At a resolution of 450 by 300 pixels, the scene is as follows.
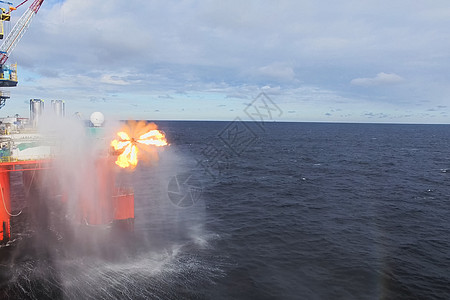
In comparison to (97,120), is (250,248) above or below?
A: below

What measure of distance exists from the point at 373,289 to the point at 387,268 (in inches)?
201

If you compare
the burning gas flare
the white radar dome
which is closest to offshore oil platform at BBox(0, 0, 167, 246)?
the burning gas flare

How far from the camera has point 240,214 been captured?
160 ft

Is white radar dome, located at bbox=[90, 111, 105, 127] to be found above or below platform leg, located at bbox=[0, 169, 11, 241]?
above

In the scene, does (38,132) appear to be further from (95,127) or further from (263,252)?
(263,252)

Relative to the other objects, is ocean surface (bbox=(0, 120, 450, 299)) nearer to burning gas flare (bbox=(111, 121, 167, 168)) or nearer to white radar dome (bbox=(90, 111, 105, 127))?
burning gas flare (bbox=(111, 121, 167, 168))

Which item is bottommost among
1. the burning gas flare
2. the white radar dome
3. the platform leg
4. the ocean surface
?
the ocean surface

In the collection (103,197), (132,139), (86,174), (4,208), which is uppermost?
(132,139)

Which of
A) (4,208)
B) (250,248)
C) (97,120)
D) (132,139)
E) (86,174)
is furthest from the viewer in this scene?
(97,120)

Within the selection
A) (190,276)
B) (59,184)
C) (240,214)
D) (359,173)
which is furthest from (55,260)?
(359,173)

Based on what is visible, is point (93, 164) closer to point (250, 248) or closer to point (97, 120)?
point (97, 120)

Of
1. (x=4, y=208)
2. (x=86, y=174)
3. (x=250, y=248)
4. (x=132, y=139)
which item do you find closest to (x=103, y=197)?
(x=86, y=174)

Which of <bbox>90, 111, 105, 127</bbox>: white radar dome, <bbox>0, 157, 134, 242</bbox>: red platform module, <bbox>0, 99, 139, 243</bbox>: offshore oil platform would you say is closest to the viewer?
<bbox>0, 99, 139, 243</bbox>: offshore oil platform

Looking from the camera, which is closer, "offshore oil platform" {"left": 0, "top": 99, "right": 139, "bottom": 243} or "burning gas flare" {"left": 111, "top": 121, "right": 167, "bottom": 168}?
"burning gas flare" {"left": 111, "top": 121, "right": 167, "bottom": 168}
